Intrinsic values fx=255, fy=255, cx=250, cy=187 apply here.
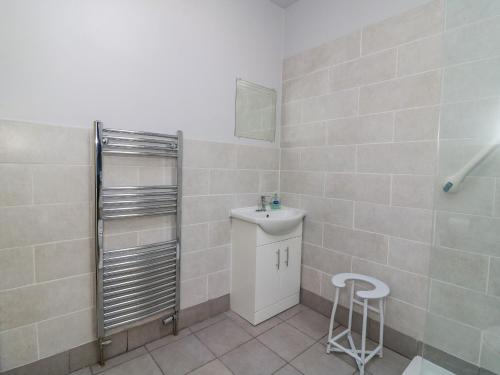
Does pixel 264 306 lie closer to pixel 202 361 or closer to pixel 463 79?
pixel 202 361

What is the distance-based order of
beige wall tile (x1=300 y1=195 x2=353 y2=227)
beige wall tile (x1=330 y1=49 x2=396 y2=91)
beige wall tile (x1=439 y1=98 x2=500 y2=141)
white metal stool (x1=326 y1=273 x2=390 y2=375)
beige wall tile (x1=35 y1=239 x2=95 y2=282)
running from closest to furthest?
beige wall tile (x1=439 y1=98 x2=500 y2=141) → beige wall tile (x1=35 y1=239 x2=95 y2=282) → white metal stool (x1=326 y1=273 x2=390 y2=375) → beige wall tile (x1=330 y1=49 x2=396 y2=91) → beige wall tile (x1=300 y1=195 x2=353 y2=227)

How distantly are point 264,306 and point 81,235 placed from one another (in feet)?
4.44

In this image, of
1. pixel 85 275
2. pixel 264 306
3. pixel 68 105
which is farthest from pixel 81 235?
pixel 264 306

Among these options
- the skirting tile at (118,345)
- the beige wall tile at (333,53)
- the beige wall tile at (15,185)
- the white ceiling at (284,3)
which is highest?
the white ceiling at (284,3)

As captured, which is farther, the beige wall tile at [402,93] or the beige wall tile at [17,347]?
the beige wall tile at [402,93]

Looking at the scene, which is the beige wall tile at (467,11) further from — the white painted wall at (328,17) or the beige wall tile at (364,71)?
the beige wall tile at (364,71)

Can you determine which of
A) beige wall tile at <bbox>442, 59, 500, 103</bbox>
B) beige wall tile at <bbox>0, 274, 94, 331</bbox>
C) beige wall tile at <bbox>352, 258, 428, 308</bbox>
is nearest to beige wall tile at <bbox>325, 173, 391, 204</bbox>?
beige wall tile at <bbox>352, 258, 428, 308</bbox>

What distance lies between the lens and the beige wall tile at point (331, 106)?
1895 millimetres

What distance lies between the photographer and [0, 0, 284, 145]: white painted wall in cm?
126

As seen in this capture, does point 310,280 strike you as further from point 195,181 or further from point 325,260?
point 195,181

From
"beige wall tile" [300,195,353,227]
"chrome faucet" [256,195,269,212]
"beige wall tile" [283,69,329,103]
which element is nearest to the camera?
"beige wall tile" [300,195,353,227]

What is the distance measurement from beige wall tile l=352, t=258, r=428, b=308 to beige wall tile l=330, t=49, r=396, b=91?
50.5 inches

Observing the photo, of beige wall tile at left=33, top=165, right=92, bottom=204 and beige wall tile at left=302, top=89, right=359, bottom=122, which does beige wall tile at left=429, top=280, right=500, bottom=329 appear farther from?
beige wall tile at left=33, top=165, right=92, bottom=204

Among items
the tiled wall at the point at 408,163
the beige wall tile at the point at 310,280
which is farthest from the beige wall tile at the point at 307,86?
the beige wall tile at the point at 310,280
